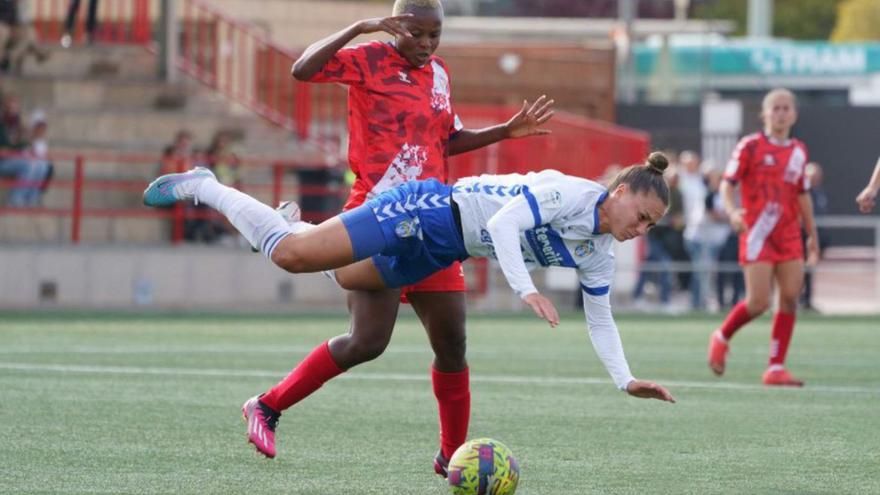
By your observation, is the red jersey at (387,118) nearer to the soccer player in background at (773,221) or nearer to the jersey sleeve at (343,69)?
the jersey sleeve at (343,69)

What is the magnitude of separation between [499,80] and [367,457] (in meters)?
24.2

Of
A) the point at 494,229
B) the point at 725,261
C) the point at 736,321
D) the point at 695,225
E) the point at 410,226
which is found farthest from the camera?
the point at 725,261

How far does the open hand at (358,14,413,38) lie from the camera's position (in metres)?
8.03

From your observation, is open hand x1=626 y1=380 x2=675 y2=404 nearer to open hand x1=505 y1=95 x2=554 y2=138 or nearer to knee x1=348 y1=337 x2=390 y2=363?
knee x1=348 y1=337 x2=390 y2=363

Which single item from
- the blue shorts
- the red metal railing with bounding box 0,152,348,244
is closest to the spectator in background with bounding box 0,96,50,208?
the red metal railing with bounding box 0,152,348,244

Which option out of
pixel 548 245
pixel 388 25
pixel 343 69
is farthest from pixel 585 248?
pixel 343 69

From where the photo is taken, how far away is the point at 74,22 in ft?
83.7

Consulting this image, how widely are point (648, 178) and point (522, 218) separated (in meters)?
0.58

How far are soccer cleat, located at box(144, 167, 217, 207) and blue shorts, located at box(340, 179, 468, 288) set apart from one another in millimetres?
863

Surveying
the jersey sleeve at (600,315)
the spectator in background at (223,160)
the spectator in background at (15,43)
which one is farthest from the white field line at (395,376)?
the spectator in background at (15,43)

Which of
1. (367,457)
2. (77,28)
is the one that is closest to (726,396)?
(367,457)

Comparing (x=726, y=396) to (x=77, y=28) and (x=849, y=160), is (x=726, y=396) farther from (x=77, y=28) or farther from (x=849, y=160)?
(x=849, y=160)

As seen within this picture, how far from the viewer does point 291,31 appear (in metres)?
36.1

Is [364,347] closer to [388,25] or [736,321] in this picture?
[388,25]
